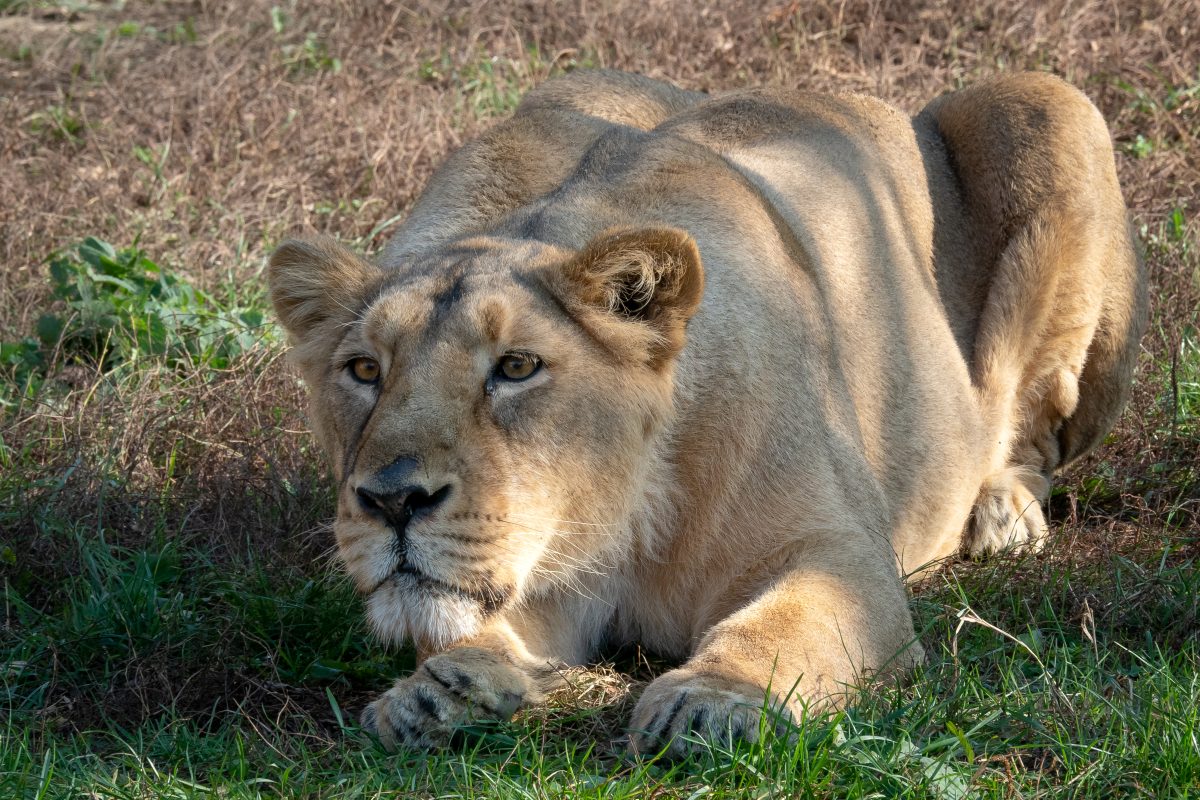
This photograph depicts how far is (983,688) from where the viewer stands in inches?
152

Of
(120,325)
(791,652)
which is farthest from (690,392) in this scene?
(120,325)

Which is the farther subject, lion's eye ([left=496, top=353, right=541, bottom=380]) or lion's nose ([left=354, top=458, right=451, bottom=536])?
lion's eye ([left=496, top=353, right=541, bottom=380])

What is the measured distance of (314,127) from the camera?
27.8ft

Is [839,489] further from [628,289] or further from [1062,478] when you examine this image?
[1062,478]

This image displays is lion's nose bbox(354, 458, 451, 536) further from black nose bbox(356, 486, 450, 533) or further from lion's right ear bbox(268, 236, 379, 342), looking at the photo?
lion's right ear bbox(268, 236, 379, 342)

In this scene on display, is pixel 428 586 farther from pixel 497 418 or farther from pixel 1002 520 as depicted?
pixel 1002 520

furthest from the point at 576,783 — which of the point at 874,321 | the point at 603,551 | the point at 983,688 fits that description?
the point at 874,321

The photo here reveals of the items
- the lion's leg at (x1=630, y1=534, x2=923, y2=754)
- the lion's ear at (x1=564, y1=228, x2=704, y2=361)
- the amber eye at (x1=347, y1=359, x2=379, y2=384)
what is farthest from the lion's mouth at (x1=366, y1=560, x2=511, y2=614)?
the lion's ear at (x1=564, y1=228, x2=704, y2=361)

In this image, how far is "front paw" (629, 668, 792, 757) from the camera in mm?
3453

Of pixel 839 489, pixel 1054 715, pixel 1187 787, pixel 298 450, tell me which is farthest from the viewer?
pixel 298 450

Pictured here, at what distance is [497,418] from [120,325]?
3.33 metres

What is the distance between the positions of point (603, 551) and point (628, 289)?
70cm

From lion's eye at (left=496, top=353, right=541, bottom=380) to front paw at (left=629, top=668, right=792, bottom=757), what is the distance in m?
0.83

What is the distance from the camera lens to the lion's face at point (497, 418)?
3643 millimetres
